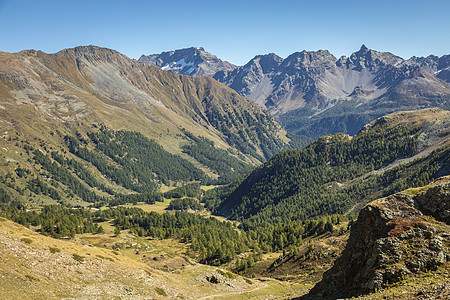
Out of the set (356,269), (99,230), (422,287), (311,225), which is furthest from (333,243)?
(99,230)

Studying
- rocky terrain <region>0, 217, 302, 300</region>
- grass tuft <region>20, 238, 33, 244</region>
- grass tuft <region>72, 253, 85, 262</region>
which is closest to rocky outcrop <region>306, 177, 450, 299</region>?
rocky terrain <region>0, 217, 302, 300</region>

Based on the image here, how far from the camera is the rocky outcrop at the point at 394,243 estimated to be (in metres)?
39.3

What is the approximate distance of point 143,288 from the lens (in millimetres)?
62406

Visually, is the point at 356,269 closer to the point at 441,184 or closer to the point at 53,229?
the point at 441,184

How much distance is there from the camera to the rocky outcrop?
3934 cm

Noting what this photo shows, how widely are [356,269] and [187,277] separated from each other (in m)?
54.6

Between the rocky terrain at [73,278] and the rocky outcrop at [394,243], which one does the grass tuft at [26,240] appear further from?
the rocky outcrop at [394,243]

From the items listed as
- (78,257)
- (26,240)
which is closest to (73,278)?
(78,257)

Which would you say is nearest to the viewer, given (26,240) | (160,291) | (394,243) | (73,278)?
(394,243)

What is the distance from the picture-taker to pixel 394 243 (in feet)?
138

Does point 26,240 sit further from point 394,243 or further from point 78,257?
point 394,243

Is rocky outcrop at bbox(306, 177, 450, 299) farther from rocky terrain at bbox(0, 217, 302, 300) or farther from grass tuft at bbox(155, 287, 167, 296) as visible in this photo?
rocky terrain at bbox(0, 217, 302, 300)

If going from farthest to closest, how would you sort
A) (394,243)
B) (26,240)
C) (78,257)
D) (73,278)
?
(78,257)
(26,240)
(73,278)
(394,243)

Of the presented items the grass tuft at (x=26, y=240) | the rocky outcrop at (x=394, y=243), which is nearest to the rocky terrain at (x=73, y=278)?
the grass tuft at (x=26, y=240)
